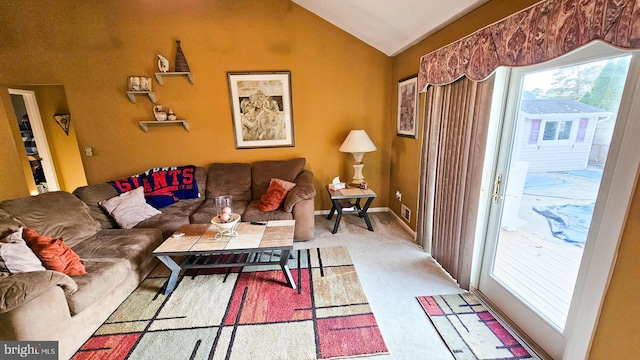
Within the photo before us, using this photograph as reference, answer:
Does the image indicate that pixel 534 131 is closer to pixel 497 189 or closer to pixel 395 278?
pixel 497 189

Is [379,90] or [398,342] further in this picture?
[379,90]

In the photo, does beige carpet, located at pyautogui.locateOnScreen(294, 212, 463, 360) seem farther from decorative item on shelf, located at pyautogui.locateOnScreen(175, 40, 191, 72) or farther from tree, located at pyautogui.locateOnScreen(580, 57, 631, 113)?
decorative item on shelf, located at pyautogui.locateOnScreen(175, 40, 191, 72)

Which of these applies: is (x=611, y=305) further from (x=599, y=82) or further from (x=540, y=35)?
(x=540, y=35)

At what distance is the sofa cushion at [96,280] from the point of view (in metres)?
1.69

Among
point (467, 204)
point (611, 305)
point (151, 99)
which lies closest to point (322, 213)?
point (467, 204)

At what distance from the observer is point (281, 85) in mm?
3566

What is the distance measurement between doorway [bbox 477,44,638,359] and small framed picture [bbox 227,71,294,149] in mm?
2600

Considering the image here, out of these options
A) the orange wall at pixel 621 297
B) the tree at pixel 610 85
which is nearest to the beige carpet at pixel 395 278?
the orange wall at pixel 621 297

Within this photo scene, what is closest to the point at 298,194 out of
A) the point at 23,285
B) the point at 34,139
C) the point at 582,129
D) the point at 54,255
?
the point at 54,255

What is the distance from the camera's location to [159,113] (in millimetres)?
3408

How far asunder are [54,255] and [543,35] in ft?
10.8

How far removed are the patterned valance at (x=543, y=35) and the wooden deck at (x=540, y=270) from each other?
1.11m

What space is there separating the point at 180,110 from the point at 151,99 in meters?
0.37

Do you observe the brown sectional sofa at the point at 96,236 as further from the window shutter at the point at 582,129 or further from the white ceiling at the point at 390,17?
the window shutter at the point at 582,129
